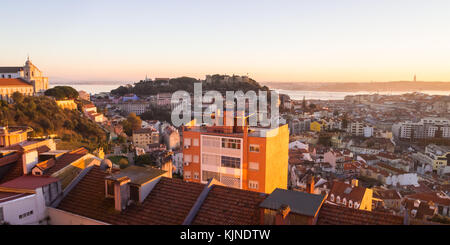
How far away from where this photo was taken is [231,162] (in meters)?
8.57

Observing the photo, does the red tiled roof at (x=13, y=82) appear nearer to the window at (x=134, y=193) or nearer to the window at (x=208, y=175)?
the window at (x=208, y=175)

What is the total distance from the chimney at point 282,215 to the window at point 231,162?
17.0ft

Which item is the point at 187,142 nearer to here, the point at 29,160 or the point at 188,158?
the point at 188,158

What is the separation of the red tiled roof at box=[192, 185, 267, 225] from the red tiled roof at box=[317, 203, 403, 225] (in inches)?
29.7

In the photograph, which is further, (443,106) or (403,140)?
(443,106)

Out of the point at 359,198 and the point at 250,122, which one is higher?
the point at 250,122

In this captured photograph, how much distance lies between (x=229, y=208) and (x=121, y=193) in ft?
4.69

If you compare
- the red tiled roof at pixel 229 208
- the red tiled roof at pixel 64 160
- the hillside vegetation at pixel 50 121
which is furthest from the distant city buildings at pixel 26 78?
the red tiled roof at pixel 229 208

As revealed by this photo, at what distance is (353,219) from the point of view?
3371 millimetres

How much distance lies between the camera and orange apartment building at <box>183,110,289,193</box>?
27.4 ft
